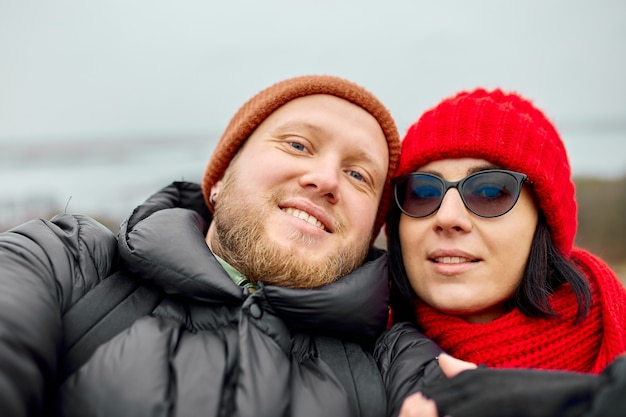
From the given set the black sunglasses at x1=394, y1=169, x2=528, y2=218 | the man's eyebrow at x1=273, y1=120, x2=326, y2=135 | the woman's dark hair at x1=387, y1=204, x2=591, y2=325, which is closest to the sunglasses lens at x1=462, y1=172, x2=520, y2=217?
the black sunglasses at x1=394, y1=169, x2=528, y2=218

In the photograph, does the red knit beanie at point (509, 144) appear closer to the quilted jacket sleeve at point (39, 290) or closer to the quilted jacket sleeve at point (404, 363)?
the quilted jacket sleeve at point (404, 363)

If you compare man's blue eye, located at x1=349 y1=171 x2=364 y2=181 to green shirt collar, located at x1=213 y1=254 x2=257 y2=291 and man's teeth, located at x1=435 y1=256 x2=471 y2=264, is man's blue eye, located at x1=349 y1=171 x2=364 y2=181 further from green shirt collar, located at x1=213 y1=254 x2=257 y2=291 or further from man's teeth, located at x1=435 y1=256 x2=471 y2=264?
green shirt collar, located at x1=213 y1=254 x2=257 y2=291

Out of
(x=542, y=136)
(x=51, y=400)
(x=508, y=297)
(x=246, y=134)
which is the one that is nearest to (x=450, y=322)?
(x=508, y=297)

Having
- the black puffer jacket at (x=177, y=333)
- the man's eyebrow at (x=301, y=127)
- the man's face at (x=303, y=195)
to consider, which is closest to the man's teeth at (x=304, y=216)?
the man's face at (x=303, y=195)

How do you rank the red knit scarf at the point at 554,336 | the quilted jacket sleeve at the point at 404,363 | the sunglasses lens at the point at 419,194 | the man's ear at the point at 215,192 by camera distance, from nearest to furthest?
the quilted jacket sleeve at the point at 404,363
the red knit scarf at the point at 554,336
the sunglasses lens at the point at 419,194
the man's ear at the point at 215,192

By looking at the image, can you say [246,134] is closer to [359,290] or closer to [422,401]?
[359,290]

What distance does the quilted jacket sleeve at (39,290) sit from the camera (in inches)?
48.4

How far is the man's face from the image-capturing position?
198cm

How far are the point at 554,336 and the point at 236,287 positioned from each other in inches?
50.5

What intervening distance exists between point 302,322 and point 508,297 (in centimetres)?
94

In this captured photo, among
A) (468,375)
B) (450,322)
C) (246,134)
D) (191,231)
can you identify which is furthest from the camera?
(246,134)

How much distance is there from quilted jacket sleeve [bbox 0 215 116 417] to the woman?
115cm

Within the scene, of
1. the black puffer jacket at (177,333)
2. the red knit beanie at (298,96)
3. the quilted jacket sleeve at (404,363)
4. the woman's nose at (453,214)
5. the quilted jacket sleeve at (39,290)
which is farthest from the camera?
the red knit beanie at (298,96)

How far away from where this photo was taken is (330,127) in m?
2.23
